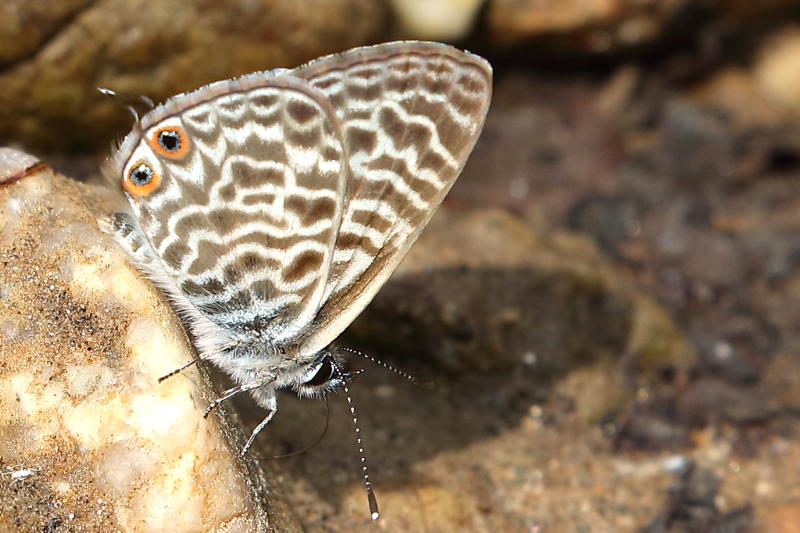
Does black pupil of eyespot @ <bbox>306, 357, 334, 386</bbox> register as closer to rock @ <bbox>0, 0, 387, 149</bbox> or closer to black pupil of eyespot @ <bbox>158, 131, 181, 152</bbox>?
black pupil of eyespot @ <bbox>158, 131, 181, 152</bbox>

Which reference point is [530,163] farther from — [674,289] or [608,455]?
[608,455]

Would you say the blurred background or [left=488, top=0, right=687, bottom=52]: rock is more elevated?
[left=488, top=0, right=687, bottom=52]: rock

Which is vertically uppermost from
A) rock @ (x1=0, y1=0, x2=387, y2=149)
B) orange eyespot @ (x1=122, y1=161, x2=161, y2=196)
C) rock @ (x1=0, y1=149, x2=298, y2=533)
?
orange eyespot @ (x1=122, y1=161, x2=161, y2=196)

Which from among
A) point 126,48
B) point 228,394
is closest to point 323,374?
point 228,394

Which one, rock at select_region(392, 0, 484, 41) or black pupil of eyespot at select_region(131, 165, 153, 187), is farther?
rock at select_region(392, 0, 484, 41)

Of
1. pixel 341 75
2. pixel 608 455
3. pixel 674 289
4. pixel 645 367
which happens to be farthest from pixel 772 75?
pixel 341 75

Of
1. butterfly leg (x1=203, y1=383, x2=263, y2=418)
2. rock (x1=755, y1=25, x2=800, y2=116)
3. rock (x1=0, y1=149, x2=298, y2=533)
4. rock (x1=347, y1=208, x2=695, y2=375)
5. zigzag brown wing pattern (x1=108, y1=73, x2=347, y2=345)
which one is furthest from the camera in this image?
rock (x1=755, y1=25, x2=800, y2=116)

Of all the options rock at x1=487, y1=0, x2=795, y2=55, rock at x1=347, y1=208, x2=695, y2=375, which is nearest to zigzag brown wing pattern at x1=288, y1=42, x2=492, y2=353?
rock at x1=347, y1=208, x2=695, y2=375

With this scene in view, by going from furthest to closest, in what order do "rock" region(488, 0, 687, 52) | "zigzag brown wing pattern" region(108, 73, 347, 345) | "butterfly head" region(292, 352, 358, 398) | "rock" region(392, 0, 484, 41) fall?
"rock" region(488, 0, 687, 52) < "rock" region(392, 0, 484, 41) < "butterfly head" region(292, 352, 358, 398) < "zigzag brown wing pattern" region(108, 73, 347, 345)
